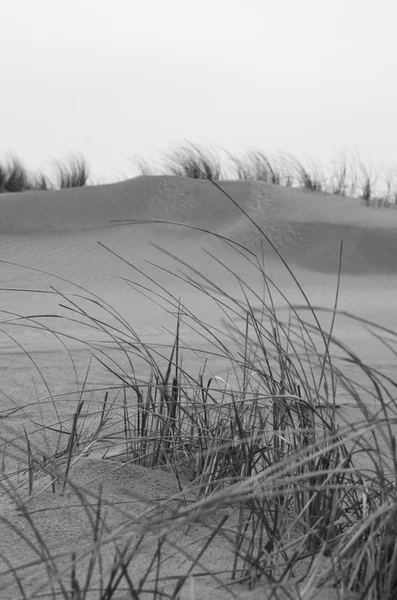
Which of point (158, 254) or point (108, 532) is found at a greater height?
point (108, 532)

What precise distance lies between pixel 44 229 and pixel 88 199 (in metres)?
0.67

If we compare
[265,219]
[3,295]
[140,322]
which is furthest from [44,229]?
[140,322]

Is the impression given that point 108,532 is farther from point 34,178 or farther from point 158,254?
point 34,178

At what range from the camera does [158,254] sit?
6613 mm

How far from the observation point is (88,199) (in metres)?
7.99

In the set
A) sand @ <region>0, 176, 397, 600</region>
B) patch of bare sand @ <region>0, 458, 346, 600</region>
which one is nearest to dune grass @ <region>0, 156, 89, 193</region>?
sand @ <region>0, 176, 397, 600</region>

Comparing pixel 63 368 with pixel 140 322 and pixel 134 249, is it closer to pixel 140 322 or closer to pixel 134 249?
pixel 140 322

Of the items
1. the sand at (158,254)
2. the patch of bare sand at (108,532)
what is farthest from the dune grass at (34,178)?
the patch of bare sand at (108,532)

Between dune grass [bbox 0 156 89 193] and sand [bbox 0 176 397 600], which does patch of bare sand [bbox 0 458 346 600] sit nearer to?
sand [bbox 0 176 397 600]

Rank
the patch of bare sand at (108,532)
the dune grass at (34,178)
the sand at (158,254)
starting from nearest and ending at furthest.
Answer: the patch of bare sand at (108,532) → the sand at (158,254) → the dune grass at (34,178)

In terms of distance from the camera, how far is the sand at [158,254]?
361cm

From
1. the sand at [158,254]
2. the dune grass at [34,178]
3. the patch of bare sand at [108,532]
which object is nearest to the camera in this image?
the patch of bare sand at [108,532]

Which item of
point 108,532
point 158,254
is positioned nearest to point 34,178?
point 158,254

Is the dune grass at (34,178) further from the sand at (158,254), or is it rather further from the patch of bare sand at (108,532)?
the patch of bare sand at (108,532)
